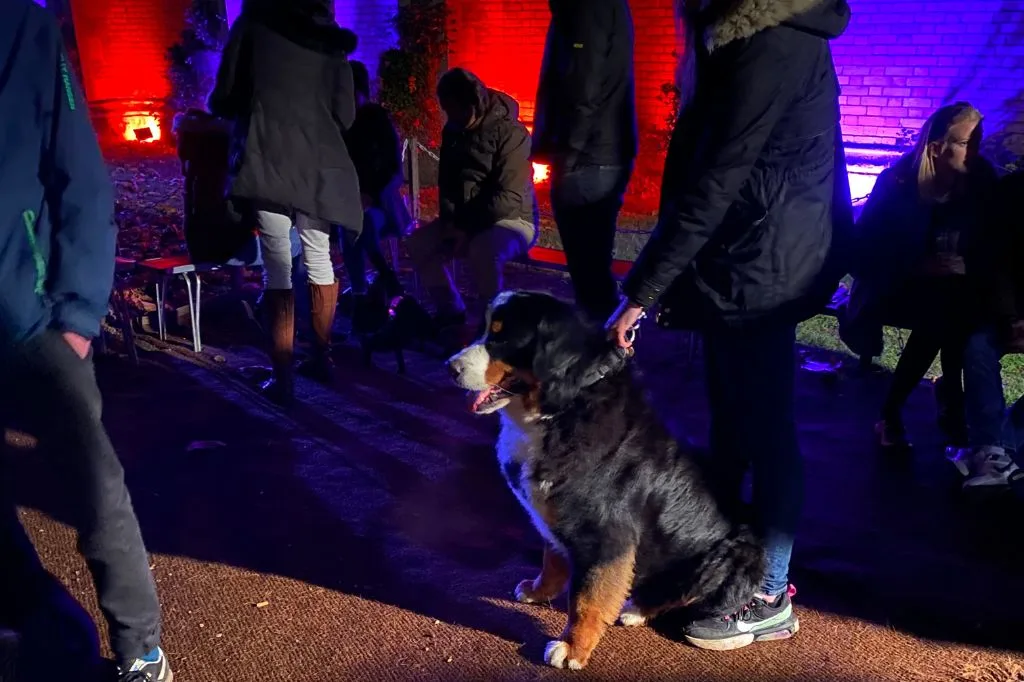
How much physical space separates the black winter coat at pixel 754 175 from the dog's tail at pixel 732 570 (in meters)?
0.77

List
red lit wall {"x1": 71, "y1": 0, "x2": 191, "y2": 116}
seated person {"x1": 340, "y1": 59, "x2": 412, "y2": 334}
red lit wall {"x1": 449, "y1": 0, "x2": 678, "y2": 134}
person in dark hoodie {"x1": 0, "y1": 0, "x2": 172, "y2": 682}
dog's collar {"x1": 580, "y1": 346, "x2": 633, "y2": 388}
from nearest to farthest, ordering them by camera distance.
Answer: person in dark hoodie {"x1": 0, "y1": 0, "x2": 172, "y2": 682} → dog's collar {"x1": 580, "y1": 346, "x2": 633, "y2": 388} → seated person {"x1": 340, "y1": 59, "x2": 412, "y2": 334} → red lit wall {"x1": 449, "y1": 0, "x2": 678, "y2": 134} → red lit wall {"x1": 71, "y1": 0, "x2": 191, "y2": 116}

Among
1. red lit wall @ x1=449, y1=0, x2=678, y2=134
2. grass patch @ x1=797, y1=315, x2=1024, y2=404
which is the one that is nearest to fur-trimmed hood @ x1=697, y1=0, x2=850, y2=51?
grass patch @ x1=797, y1=315, x2=1024, y2=404

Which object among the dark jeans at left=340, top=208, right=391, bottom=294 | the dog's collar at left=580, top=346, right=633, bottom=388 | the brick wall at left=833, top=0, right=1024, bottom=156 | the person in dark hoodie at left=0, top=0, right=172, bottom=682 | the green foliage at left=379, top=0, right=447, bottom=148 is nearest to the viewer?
the person in dark hoodie at left=0, top=0, right=172, bottom=682

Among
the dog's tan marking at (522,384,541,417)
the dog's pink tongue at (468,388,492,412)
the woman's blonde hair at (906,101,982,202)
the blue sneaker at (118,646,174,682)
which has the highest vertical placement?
the woman's blonde hair at (906,101,982,202)

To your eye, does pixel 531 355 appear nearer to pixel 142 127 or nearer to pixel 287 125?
pixel 287 125

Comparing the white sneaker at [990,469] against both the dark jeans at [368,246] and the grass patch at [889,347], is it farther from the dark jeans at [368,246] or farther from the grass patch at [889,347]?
the dark jeans at [368,246]

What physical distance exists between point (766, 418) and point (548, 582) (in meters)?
1.04

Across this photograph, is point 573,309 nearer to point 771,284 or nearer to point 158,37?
point 771,284

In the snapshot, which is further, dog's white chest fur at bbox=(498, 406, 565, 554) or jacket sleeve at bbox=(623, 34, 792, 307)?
dog's white chest fur at bbox=(498, 406, 565, 554)

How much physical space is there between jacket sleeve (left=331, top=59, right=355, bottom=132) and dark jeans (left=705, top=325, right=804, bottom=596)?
107 inches

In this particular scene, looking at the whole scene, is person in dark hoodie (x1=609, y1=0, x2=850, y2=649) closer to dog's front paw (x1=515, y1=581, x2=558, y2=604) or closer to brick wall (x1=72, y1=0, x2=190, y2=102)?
dog's front paw (x1=515, y1=581, x2=558, y2=604)

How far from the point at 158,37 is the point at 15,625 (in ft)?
55.9

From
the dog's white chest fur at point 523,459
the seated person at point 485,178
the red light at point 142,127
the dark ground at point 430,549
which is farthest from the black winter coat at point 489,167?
the red light at point 142,127

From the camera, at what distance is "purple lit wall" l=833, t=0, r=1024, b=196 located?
677cm
